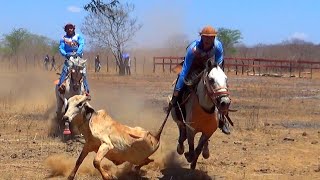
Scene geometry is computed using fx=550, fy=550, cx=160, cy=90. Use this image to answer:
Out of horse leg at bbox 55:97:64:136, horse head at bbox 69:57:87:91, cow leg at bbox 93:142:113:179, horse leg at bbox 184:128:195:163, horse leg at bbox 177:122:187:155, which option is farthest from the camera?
horse leg at bbox 55:97:64:136

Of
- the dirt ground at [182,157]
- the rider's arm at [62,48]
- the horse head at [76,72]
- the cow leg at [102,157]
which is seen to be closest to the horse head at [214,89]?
the dirt ground at [182,157]

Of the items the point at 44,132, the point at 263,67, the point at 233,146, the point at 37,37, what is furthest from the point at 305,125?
the point at 37,37

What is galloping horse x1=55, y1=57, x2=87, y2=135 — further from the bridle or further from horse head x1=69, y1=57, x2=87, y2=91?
the bridle

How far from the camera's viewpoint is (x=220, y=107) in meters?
7.72

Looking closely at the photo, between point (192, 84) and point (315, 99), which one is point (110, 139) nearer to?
point (192, 84)

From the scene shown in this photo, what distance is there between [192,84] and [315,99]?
57.2ft

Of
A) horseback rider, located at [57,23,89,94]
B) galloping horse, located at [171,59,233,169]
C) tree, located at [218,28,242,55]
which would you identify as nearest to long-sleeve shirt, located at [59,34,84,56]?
horseback rider, located at [57,23,89,94]

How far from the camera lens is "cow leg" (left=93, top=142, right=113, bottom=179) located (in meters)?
7.28

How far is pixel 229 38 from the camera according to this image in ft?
324

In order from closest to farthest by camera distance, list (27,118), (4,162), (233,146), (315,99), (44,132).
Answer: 1. (4,162)
2. (233,146)
3. (44,132)
4. (27,118)
5. (315,99)

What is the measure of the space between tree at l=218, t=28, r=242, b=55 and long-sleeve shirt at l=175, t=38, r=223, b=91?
280 feet

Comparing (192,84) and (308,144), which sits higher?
(192,84)

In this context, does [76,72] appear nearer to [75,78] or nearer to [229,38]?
[75,78]

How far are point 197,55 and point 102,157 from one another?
8.73 ft
